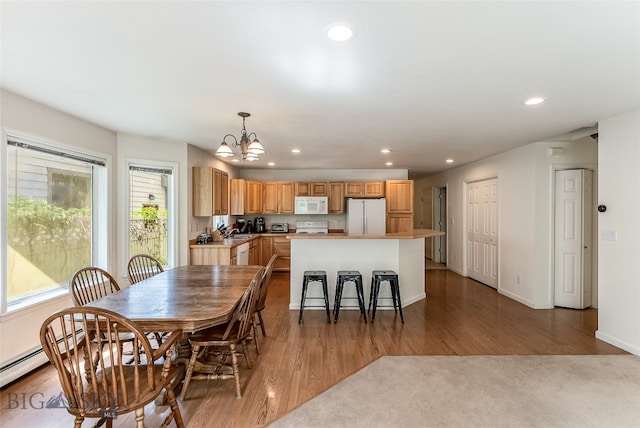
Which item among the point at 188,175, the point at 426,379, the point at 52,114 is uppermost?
the point at 52,114

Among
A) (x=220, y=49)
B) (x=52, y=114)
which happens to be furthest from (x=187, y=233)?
(x=220, y=49)

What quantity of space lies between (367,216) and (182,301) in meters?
4.75

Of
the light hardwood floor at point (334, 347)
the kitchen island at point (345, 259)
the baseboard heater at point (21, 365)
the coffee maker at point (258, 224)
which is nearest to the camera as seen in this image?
the light hardwood floor at point (334, 347)

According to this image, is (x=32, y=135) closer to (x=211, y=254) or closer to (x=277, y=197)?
(x=211, y=254)

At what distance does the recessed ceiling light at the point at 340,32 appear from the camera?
5.31 feet

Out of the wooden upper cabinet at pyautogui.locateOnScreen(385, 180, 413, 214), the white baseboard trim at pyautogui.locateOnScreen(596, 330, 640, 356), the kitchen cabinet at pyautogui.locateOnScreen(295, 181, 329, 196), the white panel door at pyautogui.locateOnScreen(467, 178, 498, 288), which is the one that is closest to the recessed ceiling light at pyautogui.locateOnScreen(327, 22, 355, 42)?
the white baseboard trim at pyautogui.locateOnScreen(596, 330, 640, 356)

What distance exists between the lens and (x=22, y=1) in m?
1.46

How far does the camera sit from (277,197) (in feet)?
22.8

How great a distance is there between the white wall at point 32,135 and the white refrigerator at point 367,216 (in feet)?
14.7

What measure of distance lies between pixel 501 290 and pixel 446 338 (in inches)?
93.4

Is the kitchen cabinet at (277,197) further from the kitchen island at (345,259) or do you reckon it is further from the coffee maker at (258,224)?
the kitchen island at (345,259)

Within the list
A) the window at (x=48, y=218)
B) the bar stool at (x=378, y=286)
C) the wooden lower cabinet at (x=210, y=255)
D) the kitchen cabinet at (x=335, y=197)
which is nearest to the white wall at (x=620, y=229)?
the bar stool at (x=378, y=286)

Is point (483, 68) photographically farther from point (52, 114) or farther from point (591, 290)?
point (591, 290)

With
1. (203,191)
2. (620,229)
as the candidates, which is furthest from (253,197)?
(620,229)
